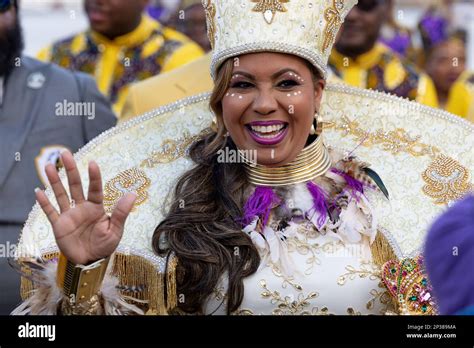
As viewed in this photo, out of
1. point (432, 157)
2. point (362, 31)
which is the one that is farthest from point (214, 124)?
point (362, 31)

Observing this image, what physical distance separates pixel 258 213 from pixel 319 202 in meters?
0.18

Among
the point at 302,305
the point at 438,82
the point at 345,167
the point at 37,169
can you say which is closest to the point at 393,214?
the point at 345,167

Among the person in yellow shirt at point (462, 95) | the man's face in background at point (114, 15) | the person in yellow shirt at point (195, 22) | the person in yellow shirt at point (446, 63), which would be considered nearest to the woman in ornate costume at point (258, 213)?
the person in yellow shirt at point (446, 63)

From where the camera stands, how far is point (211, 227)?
4.18 m

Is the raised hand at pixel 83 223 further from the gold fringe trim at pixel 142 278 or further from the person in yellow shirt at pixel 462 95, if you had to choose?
the person in yellow shirt at pixel 462 95

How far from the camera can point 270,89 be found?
4117 millimetres

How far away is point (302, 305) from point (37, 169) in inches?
66.5

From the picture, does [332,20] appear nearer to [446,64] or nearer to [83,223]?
[83,223]

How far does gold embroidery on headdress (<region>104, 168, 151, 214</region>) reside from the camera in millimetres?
4395

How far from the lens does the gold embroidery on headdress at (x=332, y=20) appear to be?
4324 millimetres

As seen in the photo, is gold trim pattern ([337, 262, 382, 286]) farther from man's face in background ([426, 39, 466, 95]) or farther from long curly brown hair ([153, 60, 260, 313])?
man's face in background ([426, 39, 466, 95])

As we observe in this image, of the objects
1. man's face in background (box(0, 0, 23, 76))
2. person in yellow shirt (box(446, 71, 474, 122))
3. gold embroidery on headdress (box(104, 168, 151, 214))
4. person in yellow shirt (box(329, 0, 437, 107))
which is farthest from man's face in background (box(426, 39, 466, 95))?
gold embroidery on headdress (box(104, 168, 151, 214))
